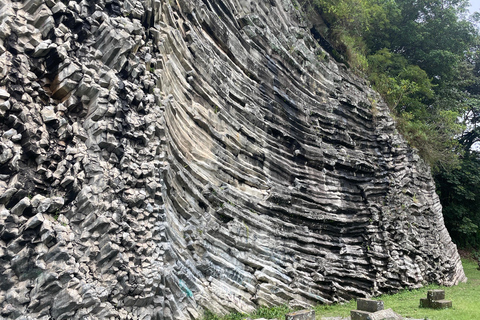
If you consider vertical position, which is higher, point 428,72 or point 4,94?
point 428,72

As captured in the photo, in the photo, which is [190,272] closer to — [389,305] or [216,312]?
[216,312]

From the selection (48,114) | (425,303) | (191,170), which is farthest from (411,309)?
(48,114)

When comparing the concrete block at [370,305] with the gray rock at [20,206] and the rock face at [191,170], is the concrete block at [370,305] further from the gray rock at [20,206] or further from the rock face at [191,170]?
the gray rock at [20,206]

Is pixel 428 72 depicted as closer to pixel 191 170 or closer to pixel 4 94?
pixel 191 170

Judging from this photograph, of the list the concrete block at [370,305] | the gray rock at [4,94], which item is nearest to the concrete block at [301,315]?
the concrete block at [370,305]

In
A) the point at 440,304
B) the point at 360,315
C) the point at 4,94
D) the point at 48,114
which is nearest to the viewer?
the point at 4,94

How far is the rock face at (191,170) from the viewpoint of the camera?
5840 millimetres

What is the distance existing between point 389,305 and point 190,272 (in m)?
7.67

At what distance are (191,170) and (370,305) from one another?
19.5ft

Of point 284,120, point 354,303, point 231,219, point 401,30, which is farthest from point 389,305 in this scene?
point 401,30

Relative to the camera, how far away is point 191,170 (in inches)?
388

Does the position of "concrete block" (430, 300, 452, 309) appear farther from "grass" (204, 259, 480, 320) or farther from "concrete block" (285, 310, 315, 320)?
"concrete block" (285, 310, 315, 320)

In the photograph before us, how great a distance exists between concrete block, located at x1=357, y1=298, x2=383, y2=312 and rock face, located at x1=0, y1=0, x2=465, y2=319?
6.53 ft

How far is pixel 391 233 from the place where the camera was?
1623 cm
